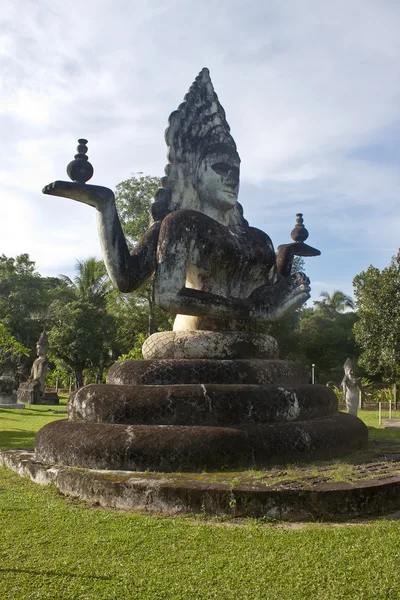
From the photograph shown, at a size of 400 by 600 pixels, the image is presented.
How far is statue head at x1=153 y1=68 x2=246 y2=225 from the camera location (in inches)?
283

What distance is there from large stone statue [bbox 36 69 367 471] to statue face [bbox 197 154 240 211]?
0.02 meters

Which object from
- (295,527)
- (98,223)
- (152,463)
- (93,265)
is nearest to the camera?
(295,527)

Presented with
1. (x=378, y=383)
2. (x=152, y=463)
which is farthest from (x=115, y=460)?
(x=378, y=383)

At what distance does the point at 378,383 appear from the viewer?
1394 inches

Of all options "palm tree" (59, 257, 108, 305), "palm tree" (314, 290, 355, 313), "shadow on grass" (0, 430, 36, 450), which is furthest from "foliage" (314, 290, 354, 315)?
"shadow on grass" (0, 430, 36, 450)

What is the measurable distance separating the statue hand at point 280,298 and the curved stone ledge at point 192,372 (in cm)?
80

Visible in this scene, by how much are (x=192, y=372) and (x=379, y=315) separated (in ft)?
63.4

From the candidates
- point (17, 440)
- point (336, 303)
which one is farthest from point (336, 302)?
point (17, 440)

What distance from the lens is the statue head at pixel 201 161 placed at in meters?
7.20

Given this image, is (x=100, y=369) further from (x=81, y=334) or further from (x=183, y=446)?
(x=183, y=446)

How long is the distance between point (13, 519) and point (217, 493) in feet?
4.88

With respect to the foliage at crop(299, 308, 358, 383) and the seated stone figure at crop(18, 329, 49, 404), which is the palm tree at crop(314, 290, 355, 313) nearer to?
the foliage at crop(299, 308, 358, 383)

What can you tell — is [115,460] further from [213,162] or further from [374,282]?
[374,282]

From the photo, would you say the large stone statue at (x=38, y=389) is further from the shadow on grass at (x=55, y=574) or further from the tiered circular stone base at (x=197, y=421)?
the shadow on grass at (x=55, y=574)
